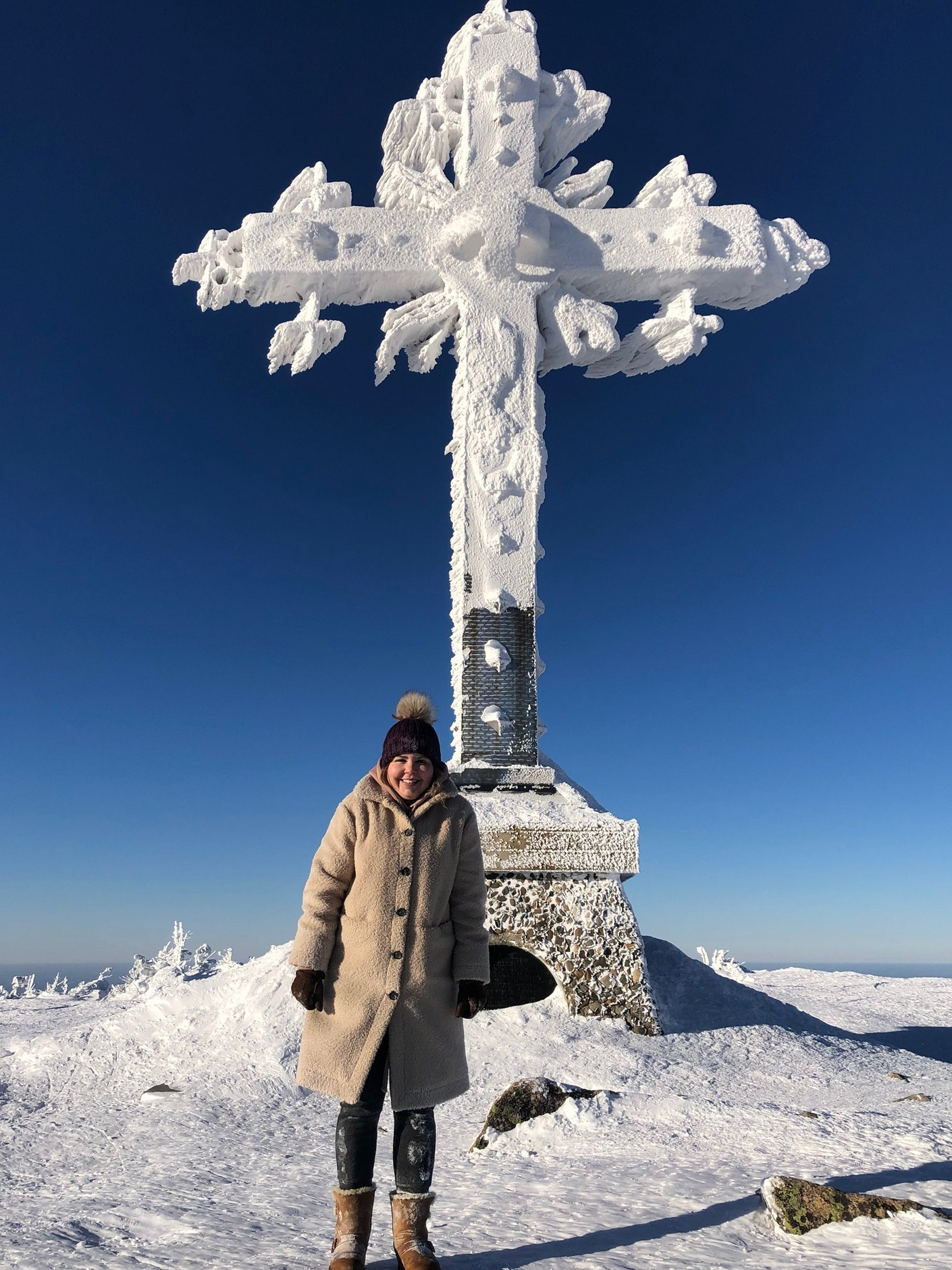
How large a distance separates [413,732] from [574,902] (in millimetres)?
3269

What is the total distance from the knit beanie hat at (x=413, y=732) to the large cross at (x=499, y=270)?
3789 mm

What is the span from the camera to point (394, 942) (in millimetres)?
3004

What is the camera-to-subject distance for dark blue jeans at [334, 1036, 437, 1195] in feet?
9.25

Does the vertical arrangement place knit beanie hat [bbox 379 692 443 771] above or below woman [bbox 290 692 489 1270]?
above

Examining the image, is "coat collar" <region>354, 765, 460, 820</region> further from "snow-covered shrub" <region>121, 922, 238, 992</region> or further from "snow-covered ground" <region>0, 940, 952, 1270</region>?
"snow-covered shrub" <region>121, 922, 238, 992</region>

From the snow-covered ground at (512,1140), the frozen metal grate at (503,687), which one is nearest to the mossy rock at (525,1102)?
the snow-covered ground at (512,1140)

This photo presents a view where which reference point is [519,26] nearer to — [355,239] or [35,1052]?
[355,239]

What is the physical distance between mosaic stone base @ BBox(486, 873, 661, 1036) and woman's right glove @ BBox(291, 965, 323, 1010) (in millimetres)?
3120

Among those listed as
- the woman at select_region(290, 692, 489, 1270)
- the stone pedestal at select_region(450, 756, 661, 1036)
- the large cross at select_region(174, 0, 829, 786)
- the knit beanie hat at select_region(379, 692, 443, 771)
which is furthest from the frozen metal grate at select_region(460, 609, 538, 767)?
the woman at select_region(290, 692, 489, 1270)

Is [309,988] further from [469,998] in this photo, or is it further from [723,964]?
[723,964]

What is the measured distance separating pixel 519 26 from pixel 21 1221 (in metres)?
9.43

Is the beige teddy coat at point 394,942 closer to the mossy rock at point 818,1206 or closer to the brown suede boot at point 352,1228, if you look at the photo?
the brown suede boot at point 352,1228

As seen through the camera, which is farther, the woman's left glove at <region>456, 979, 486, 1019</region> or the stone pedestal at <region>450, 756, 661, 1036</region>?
the stone pedestal at <region>450, 756, 661, 1036</region>

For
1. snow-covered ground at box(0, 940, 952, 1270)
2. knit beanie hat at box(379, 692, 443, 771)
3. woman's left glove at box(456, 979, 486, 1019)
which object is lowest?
snow-covered ground at box(0, 940, 952, 1270)
